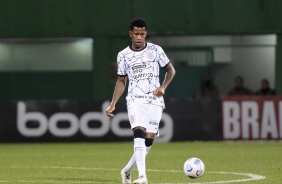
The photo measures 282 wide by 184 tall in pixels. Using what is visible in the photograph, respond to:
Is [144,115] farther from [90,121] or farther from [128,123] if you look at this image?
[90,121]

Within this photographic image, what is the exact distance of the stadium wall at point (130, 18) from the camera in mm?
26562

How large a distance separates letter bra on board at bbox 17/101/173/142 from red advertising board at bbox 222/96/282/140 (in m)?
1.49

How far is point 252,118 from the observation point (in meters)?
Result: 24.0

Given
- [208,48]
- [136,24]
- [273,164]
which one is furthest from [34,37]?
[136,24]

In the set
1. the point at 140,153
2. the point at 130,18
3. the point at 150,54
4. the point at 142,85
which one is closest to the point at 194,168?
the point at 140,153

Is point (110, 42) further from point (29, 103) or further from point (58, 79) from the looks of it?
point (29, 103)

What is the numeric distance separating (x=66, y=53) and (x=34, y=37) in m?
1.19

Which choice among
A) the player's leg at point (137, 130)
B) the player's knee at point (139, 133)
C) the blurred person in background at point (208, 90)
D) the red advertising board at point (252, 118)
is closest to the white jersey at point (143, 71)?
the player's leg at point (137, 130)

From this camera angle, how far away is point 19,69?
27.6 meters

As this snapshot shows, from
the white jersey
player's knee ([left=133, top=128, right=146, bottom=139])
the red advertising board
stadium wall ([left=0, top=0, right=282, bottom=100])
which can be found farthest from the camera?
stadium wall ([left=0, top=0, right=282, bottom=100])

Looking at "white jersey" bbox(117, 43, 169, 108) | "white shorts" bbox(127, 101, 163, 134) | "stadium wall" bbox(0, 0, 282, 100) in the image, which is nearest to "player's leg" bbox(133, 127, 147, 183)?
"white shorts" bbox(127, 101, 163, 134)

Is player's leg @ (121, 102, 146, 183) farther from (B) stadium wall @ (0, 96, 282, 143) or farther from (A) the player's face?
(B) stadium wall @ (0, 96, 282, 143)

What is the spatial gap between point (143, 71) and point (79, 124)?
38.9 ft

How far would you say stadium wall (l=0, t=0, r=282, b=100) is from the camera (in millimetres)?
26562
